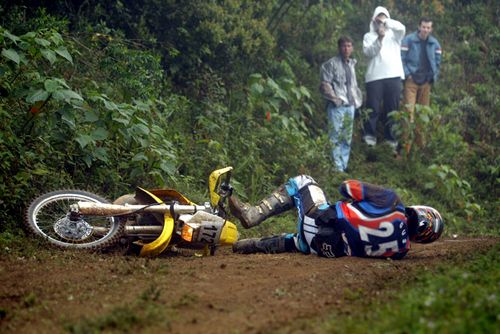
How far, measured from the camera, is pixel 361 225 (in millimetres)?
8195

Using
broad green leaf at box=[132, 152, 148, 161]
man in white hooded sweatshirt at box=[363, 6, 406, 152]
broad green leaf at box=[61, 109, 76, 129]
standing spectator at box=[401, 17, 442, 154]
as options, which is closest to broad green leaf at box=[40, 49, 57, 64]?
broad green leaf at box=[61, 109, 76, 129]

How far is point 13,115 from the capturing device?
369 inches

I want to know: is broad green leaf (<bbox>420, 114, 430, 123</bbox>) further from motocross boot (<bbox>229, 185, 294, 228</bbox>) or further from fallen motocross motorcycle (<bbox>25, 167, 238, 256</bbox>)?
fallen motocross motorcycle (<bbox>25, 167, 238, 256</bbox>)

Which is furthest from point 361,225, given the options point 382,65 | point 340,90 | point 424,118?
point 382,65

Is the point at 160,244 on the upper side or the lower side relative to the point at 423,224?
lower

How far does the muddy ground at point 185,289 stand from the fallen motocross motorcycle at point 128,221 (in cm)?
24

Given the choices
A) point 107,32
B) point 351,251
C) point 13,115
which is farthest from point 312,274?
point 107,32

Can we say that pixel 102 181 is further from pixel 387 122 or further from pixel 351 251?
pixel 387 122

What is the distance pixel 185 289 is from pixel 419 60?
10.6 metres

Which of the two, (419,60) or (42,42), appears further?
(419,60)

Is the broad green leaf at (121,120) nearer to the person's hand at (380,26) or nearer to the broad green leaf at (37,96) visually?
the broad green leaf at (37,96)

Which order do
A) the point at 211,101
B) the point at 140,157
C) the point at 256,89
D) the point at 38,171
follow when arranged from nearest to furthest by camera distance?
1. the point at 38,171
2. the point at 140,157
3. the point at 211,101
4. the point at 256,89

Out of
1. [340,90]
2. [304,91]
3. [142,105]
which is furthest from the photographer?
[340,90]

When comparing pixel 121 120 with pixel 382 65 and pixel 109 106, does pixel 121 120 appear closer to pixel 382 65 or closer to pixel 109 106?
pixel 109 106
